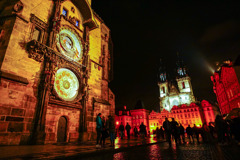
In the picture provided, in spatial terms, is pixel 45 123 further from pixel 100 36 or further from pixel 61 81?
pixel 100 36

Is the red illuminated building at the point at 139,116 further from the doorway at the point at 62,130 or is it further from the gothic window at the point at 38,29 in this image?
the gothic window at the point at 38,29

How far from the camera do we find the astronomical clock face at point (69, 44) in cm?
1285

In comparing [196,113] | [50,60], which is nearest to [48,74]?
[50,60]

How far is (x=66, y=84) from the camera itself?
40.6ft

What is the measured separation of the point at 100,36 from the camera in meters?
18.9

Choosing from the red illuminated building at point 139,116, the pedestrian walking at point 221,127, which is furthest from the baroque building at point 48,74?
the red illuminated building at point 139,116

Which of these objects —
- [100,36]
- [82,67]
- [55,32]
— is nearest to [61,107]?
[82,67]

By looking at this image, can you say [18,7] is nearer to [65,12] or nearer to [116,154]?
[65,12]

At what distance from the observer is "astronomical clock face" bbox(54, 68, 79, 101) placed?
38.0 ft

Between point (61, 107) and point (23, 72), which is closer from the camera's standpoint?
point (23, 72)

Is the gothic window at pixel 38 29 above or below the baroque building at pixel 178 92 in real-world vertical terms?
below

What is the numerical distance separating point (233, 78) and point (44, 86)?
3169 cm

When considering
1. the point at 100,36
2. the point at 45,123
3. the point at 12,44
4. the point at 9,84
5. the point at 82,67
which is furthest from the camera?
the point at 100,36

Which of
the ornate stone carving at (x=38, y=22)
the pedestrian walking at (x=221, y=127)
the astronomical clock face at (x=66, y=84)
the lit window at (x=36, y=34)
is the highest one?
the ornate stone carving at (x=38, y=22)
